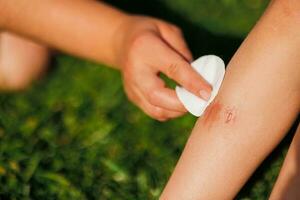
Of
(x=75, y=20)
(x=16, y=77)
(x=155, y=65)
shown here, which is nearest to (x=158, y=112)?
(x=155, y=65)

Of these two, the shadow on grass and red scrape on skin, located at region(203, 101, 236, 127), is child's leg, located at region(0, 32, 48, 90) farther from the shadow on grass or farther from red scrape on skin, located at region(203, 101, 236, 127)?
red scrape on skin, located at region(203, 101, 236, 127)

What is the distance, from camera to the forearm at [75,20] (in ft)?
5.43

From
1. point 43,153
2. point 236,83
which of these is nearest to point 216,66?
point 236,83

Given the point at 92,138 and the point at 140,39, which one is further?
the point at 92,138

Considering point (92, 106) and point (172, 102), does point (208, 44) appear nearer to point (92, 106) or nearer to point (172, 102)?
point (92, 106)

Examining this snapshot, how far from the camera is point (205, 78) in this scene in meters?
1.35

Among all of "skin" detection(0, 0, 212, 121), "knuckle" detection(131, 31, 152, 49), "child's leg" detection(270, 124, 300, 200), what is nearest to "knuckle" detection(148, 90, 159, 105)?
"skin" detection(0, 0, 212, 121)

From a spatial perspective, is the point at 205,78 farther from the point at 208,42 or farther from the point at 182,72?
the point at 208,42

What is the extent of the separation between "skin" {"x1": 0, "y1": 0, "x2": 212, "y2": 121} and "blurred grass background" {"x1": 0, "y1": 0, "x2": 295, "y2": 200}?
0.46 feet

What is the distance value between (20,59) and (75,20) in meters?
0.40

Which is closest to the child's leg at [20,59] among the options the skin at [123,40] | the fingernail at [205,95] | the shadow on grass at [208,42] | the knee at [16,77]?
the knee at [16,77]

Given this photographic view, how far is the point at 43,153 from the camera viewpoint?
161 centimetres

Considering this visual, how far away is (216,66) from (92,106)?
1.96 ft

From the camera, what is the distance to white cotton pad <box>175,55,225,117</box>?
1291 millimetres
